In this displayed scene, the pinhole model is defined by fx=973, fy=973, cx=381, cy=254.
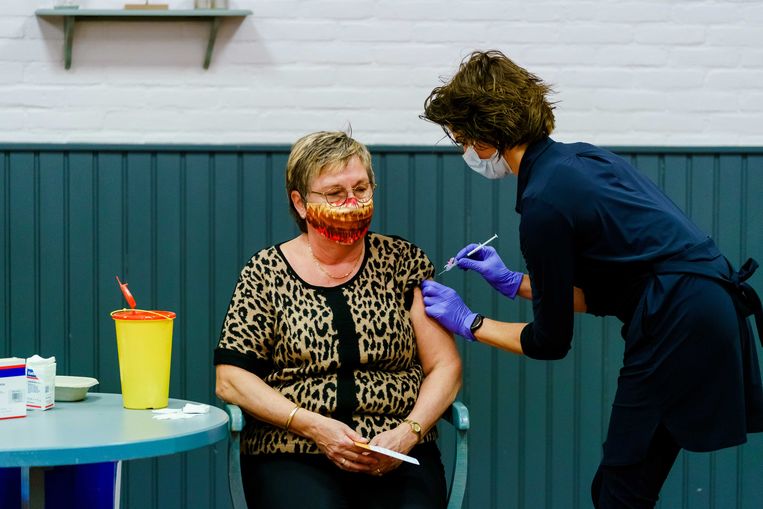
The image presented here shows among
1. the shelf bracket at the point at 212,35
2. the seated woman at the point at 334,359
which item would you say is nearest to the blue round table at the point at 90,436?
the seated woman at the point at 334,359

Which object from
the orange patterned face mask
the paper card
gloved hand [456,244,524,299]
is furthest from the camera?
gloved hand [456,244,524,299]

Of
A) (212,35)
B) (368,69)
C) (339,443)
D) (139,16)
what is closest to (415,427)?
(339,443)

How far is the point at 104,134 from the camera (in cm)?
303

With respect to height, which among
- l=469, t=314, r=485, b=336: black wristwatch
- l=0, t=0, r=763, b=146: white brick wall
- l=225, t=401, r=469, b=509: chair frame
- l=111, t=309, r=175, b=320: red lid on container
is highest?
l=0, t=0, r=763, b=146: white brick wall

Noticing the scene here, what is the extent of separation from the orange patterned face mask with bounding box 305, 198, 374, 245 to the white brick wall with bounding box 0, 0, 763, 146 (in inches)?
32.3

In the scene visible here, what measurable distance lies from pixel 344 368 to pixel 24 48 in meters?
1.56

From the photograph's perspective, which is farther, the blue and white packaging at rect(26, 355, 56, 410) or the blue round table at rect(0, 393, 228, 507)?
the blue and white packaging at rect(26, 355, 56, 410)

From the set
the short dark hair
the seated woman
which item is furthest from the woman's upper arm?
the short dark hair

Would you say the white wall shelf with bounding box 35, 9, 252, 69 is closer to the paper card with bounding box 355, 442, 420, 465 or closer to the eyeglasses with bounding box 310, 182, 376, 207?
the eyeglasses with bounding box 310, 182, 376, 207

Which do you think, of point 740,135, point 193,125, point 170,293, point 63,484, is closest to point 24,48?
point 193,125

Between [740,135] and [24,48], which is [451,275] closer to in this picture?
[740,135]

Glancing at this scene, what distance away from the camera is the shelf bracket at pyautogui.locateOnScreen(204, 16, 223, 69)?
9.80ft

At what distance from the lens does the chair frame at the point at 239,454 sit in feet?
7.00

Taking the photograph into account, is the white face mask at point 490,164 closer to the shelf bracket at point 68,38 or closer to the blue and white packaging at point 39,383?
the blue and white packaging at point 39,383
